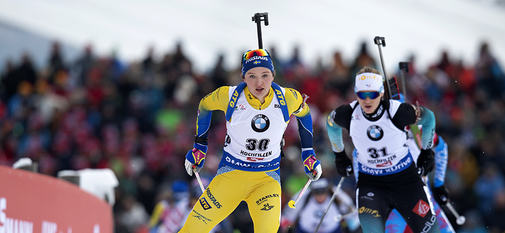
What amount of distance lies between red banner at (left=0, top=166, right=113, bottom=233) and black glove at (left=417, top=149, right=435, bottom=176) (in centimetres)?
393

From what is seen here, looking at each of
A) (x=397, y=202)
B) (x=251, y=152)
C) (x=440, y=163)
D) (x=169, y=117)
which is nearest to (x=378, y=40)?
(x=440, y=163)

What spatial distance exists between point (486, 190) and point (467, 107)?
2231mm

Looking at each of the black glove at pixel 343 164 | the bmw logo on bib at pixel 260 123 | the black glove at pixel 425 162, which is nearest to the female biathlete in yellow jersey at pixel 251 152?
the bmw logo on bib at pixel 260 123

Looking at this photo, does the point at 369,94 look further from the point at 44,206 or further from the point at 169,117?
the point at 169,117

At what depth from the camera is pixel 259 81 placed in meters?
6.73

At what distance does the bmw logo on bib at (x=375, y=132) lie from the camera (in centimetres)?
732

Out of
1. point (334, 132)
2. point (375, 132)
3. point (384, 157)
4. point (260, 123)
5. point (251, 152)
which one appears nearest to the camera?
point (260, 123)

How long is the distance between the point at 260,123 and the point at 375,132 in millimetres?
1380

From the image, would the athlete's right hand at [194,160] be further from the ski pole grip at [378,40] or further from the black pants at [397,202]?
the ski pole grip at [378,40]

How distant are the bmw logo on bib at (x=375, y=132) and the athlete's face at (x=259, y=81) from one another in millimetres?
1277

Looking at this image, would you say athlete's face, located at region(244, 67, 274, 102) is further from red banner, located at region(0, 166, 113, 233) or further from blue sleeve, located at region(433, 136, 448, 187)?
blue sleeve, located at region(433, 136, 448, 187)

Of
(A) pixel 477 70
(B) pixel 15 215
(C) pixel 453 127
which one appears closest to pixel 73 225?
(B) pixel 15 215

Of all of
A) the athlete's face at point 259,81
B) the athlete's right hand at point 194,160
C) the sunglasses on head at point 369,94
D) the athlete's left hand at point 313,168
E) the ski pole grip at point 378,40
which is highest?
the ski pole grip at point 378,40

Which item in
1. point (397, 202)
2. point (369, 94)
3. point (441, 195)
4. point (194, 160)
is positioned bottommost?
point (441, 195)
